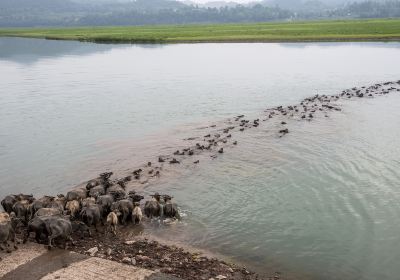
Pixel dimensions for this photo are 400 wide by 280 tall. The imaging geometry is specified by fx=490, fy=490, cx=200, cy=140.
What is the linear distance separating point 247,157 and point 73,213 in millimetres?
10757

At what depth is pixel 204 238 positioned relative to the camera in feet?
51.5

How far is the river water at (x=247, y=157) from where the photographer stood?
15.4 metres

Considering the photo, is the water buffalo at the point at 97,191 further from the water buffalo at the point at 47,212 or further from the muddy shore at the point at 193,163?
the water buffalo at the point at 47,212

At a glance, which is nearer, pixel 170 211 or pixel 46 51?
pixel 170 211

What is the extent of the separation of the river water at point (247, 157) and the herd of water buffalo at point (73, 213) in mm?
1194

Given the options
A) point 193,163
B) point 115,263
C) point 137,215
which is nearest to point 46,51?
point 193,163

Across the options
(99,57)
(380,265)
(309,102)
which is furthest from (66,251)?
(99,57)

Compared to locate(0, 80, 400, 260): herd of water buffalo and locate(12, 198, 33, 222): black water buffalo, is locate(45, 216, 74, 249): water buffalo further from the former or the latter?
locate(12, 198, 33, 222): black water buffalo

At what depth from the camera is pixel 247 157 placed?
24.7 m

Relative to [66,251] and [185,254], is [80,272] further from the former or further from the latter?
[185,254]

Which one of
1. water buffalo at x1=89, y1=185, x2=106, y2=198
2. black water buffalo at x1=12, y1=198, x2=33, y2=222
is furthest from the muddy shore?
black water buffalo at x1=12, y1=198, x2=33, y2=222

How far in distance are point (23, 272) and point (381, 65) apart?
5702 centimetres

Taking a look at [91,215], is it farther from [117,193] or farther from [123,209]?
[117,193]

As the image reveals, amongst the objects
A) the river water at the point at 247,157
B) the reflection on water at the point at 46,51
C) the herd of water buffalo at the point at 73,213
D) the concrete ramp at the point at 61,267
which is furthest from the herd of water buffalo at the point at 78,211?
the reflection on water at the point at 46,51
